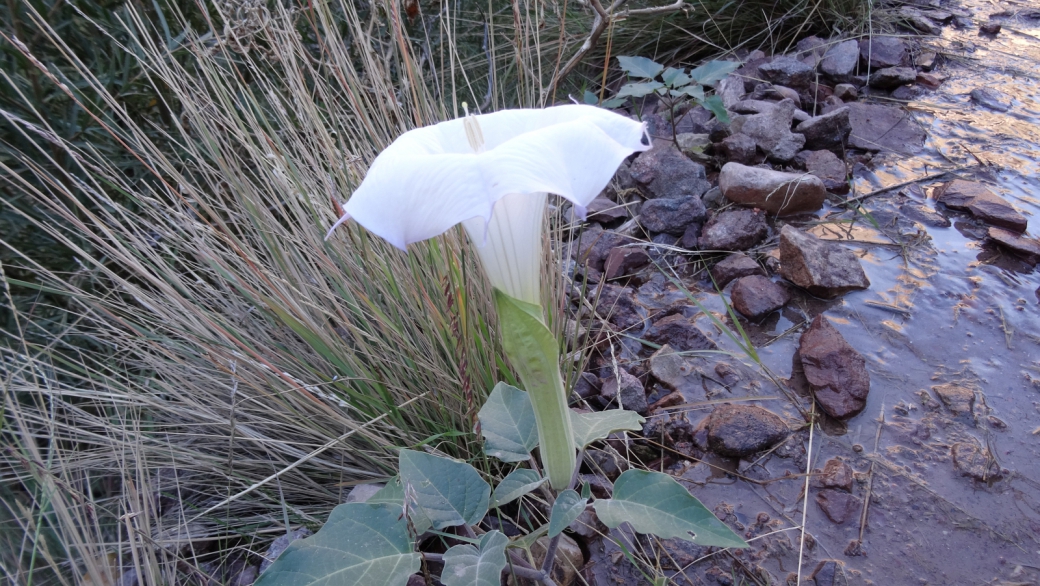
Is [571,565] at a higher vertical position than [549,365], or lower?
lower

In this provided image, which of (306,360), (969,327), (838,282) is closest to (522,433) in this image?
(306,360)

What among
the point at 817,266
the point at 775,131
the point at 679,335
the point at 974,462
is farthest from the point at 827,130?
the point at 974,462

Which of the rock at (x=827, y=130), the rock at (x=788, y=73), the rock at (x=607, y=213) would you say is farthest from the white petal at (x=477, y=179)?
the rock at (x=788, y=73)

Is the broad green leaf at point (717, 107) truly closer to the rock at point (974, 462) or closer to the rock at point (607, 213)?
the rock at point (607, 213)

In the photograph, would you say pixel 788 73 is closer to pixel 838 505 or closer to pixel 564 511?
pixel 838 505

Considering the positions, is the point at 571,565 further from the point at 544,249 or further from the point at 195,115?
the point at 195,115

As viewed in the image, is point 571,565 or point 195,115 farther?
point 195,115

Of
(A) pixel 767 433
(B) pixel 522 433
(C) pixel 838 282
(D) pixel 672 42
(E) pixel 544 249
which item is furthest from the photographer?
(D) pixel 672 42

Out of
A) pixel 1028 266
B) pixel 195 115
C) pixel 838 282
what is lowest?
pixel 1028 266

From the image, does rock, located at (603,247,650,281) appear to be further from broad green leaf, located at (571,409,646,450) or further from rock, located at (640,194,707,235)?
broad green leaf, located at (571,409,646,450)
